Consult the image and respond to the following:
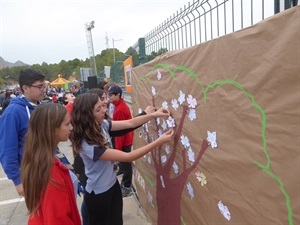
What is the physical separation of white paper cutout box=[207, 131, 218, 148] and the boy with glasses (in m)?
1.78

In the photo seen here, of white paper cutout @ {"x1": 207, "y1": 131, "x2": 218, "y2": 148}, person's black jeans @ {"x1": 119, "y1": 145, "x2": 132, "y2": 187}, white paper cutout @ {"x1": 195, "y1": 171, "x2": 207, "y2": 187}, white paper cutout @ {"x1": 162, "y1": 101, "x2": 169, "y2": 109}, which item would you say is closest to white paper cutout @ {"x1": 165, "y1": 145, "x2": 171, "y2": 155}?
white paper cutout @ {"x1": 162, "y1": 101, "x2": 169, "y2": 109}

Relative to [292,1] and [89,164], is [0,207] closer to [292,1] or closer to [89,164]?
[89,164]

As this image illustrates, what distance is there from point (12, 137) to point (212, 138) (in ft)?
A: 5.98

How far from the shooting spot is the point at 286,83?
1.14m

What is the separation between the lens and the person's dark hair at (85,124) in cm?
222

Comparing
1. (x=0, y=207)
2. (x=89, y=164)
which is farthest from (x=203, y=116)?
(x=0, y=207)

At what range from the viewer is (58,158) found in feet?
7.92

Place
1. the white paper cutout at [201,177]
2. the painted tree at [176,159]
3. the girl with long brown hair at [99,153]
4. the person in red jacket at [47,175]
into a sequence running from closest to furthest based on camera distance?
the painted tree at [176,159] < the person in red jacket at [47,175] < the white paper cutout at [201,177] < the girl with long brown hair at [99,153]

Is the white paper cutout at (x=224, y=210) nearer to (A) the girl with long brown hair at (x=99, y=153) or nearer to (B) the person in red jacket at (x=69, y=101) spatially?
(A) the girl with long brown hair at (x=99, y=153)

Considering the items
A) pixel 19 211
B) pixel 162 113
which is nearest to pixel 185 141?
pixel 162 113

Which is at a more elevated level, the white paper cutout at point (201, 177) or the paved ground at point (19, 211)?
the white paper cutout at point (201, 177)

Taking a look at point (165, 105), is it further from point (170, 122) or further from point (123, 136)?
point (123, 136)

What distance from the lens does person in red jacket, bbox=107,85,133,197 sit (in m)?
4.28

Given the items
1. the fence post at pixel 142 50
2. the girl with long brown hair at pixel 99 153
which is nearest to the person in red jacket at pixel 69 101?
the fence post at pixel 142 50
